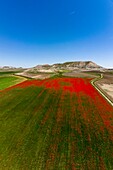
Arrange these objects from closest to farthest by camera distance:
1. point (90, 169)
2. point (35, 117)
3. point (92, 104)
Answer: point (90, 169)
point (35, 117)
point (92, 104)

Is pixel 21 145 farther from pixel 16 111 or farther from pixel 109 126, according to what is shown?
pixel 109 126

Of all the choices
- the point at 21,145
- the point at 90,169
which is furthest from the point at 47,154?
the point at 90,169

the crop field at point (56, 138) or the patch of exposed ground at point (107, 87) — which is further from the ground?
the crop field at point (56, 138)

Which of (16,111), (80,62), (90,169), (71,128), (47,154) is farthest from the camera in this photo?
(80,62)

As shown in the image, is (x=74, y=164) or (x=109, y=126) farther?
(x=109, y=126)

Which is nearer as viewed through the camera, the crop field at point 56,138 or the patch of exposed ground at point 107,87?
the crop field at point 56,138

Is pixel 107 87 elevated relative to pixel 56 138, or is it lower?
lower

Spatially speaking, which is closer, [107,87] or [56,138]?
[56,138]

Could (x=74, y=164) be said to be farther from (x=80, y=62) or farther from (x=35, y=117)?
(x=80, y=62)

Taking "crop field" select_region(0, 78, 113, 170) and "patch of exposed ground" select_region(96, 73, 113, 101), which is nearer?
"crop field" select_region(0, 78, 113, 170)

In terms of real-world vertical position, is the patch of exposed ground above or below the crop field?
below
